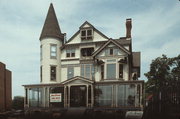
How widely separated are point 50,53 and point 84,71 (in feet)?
20.2

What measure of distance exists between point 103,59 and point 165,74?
40580 millimetres

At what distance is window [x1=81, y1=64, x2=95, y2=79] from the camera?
33244mm

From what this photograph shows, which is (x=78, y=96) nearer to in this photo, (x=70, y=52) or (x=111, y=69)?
(x=111, y=69)

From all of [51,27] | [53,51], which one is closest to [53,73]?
[53,51]

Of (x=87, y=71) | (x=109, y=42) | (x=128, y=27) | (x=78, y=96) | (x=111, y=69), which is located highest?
(x=128, y=27)

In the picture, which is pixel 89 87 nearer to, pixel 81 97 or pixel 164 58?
pixel 81 97

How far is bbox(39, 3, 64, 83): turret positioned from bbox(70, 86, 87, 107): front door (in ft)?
13.5

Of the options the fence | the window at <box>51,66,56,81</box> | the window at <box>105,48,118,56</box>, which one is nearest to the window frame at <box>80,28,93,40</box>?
the window at <box>105,48,118,56</box>

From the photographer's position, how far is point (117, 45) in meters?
31.6

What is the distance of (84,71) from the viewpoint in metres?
33.7

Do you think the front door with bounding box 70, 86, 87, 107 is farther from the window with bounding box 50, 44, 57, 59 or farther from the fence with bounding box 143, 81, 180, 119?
the fence with bounding box 143, 81, 180, 119

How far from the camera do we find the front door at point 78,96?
101 ft

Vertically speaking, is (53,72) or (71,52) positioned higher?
(71,52)

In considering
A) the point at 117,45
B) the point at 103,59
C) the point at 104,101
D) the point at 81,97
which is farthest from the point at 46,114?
the point at 117,45
